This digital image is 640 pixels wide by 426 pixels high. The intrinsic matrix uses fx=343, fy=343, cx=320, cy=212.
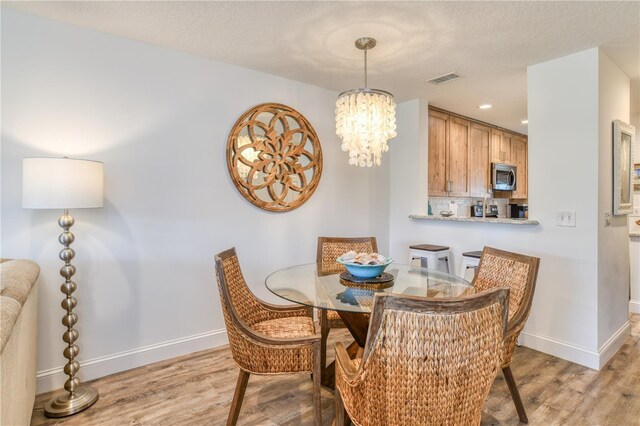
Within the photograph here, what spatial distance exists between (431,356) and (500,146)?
502cm

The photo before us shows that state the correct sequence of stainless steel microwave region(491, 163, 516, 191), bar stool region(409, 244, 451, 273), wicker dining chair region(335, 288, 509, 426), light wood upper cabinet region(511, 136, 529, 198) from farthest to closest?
1. light wood upper cabinet region(511, 136, 529, 198)
2. stainless steel microwave region(491, 163, 516, 191)
3. bar stool region(409, 244, 451, 273)
4. wicker dining chair region(335, 288, 509, 426)

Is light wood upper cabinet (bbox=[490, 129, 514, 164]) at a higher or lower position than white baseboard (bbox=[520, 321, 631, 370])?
higher

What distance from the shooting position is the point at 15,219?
6.84 ft

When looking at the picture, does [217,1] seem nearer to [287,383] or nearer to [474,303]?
[474,303]

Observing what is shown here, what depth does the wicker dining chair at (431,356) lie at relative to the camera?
3.53ft

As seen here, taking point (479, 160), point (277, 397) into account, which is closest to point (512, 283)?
point (277, 397)

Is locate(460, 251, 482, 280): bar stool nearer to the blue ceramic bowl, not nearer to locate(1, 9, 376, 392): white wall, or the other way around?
the blue ceramic bowl

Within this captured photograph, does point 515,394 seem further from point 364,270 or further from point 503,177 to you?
point 503,177

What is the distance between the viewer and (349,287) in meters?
1.93

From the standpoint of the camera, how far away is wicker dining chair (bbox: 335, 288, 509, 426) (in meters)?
1.08

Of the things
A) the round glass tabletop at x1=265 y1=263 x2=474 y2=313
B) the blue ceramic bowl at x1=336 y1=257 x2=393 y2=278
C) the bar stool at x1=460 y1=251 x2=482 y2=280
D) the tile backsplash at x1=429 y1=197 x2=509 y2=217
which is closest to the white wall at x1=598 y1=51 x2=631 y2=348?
the bar stool at x1=460 y1=251 x2=482 y2=280

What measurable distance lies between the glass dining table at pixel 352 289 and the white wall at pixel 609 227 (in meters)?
1.37

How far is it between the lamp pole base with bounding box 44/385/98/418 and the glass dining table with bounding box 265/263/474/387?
49.5 inches

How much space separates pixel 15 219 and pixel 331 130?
8.67 ft
